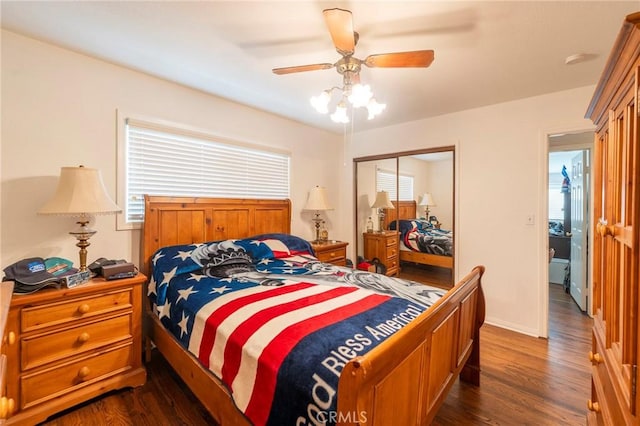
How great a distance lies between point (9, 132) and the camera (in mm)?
1893

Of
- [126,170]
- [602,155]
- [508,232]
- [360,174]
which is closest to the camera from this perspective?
[602,155]

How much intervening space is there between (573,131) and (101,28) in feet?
13.1

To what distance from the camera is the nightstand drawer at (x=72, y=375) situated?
1636 millimetres

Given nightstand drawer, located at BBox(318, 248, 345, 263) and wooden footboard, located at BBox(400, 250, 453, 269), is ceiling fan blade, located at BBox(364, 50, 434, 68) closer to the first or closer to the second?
nightstand drawer, located at BBox(318, 248, 345, 263)

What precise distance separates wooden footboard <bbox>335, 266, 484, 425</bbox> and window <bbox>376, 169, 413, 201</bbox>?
2005 mm

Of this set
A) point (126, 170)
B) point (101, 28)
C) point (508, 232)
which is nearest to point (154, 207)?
point (126, 170)

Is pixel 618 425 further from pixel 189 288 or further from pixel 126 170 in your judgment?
pixel 126 170

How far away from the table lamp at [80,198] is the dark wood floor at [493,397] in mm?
961

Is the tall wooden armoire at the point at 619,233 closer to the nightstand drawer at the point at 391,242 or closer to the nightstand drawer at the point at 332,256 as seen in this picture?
the nightstand drawer at the point at 332,256

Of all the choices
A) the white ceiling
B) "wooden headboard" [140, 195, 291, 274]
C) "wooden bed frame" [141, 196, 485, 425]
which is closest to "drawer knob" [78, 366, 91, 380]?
"wooden bed frame" [141, 196, 485, 425]

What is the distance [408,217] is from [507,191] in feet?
4.18

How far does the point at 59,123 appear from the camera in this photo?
2.09 metres

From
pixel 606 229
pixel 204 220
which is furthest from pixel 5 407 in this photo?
pixel 606 229

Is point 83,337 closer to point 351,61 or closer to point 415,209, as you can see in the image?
point 351,61
